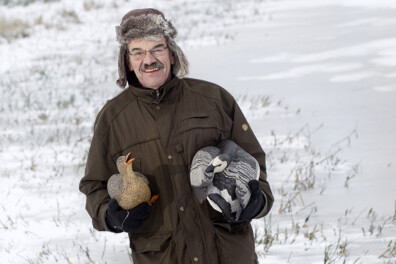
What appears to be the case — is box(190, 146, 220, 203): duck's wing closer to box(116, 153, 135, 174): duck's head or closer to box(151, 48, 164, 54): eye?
box(116, 153, 135, 174): duck's head

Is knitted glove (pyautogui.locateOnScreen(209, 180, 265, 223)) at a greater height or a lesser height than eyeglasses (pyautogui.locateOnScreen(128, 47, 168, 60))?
lesser

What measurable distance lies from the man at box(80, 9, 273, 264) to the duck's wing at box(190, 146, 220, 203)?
0.35ft

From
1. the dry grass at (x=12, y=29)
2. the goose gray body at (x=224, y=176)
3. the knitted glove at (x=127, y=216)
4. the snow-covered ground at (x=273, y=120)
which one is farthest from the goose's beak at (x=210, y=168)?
the dry grass at (x=12, y=29)

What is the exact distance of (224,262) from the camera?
2.43 m

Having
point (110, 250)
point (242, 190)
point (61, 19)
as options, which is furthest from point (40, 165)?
point (61, 19)

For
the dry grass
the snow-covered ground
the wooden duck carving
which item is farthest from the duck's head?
the dry grass

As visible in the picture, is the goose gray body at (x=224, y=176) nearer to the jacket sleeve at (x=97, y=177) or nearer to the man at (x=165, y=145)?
the man at (x=165, y=145)

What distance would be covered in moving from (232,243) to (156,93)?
0.72 m

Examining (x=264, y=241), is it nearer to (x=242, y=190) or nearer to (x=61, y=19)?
(x=242, y=190)

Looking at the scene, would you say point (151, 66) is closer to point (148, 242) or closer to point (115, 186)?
point (115, 186)

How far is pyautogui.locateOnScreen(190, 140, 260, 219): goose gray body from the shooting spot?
225 centimetres

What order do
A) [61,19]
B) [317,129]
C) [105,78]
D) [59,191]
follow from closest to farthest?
1. [59,191]
2. [317,129]
3. [105,78]
4. [61,19]

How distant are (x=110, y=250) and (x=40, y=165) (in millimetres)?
2127

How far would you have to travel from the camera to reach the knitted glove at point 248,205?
2242 mm
